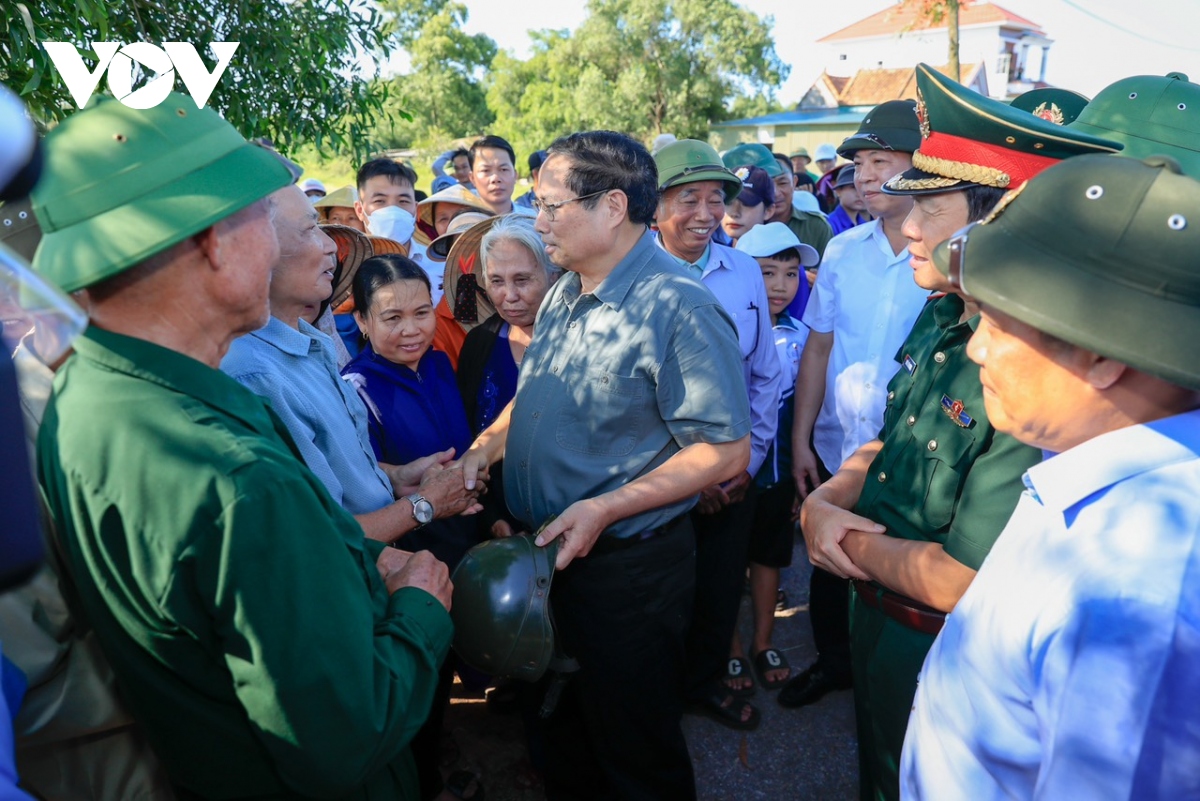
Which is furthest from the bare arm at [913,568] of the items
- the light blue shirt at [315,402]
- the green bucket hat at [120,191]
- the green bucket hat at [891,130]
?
the green bucket hat at [891,130]

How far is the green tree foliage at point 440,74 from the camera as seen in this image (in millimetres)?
38509

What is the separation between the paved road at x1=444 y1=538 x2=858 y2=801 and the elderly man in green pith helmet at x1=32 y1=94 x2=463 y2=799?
6.92 feet

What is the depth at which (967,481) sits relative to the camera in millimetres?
1731

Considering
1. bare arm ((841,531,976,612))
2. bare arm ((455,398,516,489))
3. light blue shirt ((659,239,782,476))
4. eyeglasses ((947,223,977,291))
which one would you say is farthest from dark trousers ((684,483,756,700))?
eyeglasses ((947,223,977,291))

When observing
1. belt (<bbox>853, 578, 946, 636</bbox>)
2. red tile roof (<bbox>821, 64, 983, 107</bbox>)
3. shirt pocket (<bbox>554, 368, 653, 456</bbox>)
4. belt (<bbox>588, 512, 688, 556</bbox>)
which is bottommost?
red tile roof (<bbox>821, 64, 983, 107</bbox>)

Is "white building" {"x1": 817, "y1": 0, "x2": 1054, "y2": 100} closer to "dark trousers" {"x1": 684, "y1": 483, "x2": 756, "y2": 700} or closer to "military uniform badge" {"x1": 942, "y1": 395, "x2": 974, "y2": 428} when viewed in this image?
"dark trousers" {"x1": 684, "y1": 483, "x2": 756, "y2": 700}

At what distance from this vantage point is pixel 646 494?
2402 millimetres

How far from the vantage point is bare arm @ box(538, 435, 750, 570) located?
7.68ft

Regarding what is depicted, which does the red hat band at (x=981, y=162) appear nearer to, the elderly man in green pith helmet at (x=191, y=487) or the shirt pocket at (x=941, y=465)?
the shirt pocket at (x=941, y=465)

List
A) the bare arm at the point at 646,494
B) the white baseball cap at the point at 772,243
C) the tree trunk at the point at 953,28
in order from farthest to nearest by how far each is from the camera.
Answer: the tree trunk at the point at 953,28 → the white baseball cap at the point at 772,243 → the bare arm at the point at 646,494

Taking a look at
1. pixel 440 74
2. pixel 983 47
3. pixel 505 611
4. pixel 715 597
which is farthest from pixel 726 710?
pixel 983 47

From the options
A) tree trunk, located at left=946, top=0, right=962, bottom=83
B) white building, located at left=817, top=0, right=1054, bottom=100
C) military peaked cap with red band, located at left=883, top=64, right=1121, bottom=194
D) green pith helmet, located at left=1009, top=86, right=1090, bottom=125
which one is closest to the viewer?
military peaked cap with red band, located at left=883, top=64, right=1121, bottom=194

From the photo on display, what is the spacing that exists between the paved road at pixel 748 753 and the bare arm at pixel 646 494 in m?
1.54

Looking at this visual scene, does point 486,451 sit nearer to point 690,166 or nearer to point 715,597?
point 715,597
